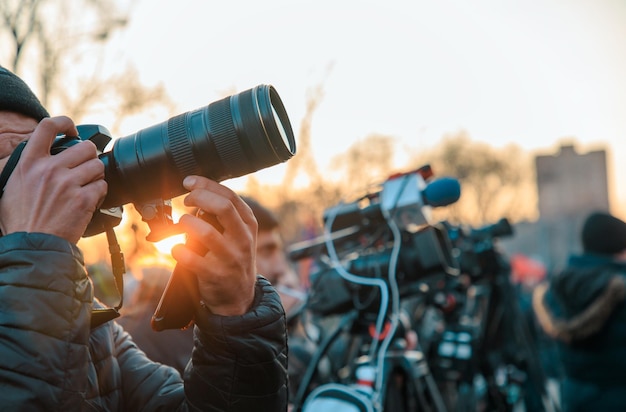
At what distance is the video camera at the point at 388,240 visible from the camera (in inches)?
77.6

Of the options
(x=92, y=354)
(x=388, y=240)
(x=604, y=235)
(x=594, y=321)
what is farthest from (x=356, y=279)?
(x=604, y=235)

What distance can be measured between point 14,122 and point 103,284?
3.52 metres

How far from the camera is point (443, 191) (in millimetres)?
1960

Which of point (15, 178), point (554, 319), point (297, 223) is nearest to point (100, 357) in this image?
point (15, 178)

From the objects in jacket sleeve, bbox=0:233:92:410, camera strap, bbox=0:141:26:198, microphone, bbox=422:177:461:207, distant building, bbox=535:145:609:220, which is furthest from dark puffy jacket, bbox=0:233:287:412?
distant building, bbox=535:145:609:220

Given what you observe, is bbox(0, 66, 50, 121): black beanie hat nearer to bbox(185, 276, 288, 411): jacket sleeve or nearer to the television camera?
bbox(185, 276, 288, 411): jacket sleeve

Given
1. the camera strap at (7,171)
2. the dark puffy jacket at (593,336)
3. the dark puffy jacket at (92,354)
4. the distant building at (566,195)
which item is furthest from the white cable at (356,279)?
the distant building at (566,195)

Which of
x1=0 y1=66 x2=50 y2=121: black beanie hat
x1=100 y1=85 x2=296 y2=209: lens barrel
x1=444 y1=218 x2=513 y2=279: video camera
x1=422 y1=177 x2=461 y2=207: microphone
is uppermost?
x1=0 y1=66 x2=50 y2=121: black beanie hat

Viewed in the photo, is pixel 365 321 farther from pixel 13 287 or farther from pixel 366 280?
pixel 13 287

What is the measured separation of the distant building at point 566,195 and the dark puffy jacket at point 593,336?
2976 cm

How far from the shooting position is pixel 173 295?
1.15m

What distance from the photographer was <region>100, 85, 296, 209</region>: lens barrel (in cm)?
113

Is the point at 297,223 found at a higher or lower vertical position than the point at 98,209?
lower

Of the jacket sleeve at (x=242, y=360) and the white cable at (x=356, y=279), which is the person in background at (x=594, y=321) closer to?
the white cable at (x=356, y=279)
